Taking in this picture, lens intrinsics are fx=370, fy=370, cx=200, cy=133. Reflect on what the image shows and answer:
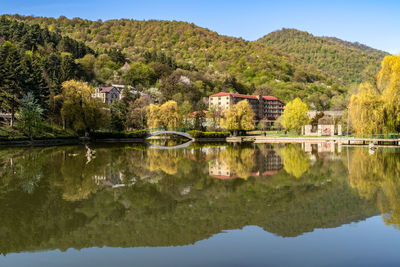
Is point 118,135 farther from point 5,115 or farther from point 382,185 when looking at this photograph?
point 382,185

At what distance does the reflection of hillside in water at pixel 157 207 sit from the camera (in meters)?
8.76

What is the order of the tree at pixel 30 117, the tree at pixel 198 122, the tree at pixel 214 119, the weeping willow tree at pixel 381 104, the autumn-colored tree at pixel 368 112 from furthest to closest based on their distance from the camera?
the tree at pixel 214 119 → the tree at pixel 198 122 → the tree at pixel 30 117 → the autumn-colored tree at pixel 368 112 → the weeping willow tree at pixel 381 104

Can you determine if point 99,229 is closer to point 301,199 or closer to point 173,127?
point 301,199

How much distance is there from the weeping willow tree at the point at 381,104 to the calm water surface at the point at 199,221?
22.2 meters

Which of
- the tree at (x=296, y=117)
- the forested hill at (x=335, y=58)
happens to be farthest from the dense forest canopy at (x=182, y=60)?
the tree at (x=296, y=117)

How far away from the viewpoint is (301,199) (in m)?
12.5

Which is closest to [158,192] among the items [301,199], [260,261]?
[301,199]

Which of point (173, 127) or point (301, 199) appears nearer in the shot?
point (301, 199)

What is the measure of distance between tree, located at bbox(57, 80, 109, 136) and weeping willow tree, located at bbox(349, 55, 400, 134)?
110 ft

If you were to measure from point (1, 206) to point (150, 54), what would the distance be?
122 metres

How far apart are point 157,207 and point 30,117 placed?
35.5m

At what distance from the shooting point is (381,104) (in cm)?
3769

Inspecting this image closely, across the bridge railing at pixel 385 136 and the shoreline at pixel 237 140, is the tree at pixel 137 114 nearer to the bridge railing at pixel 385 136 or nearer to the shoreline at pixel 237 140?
the shoreline at pixel 237 140

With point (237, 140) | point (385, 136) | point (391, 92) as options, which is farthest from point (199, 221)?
point (237, 140)
